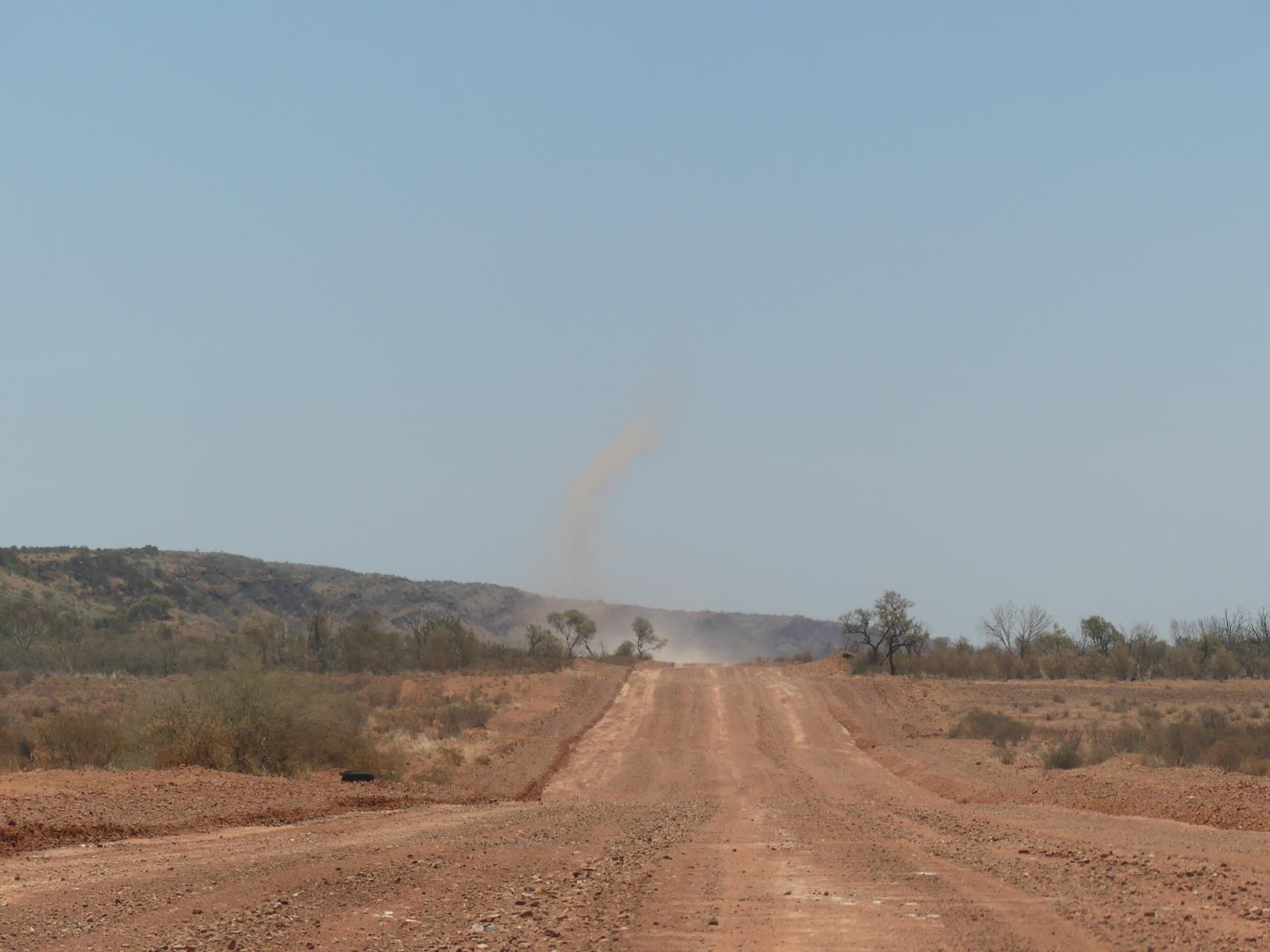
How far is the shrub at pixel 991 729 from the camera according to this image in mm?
36094

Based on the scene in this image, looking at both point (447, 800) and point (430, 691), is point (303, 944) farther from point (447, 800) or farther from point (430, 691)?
point (430, 691)

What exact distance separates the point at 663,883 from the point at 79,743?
1907cm

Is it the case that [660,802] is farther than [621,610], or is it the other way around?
[621,610]

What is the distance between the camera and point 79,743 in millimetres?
26297

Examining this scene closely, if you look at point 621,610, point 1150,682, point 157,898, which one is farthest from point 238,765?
point 621,610

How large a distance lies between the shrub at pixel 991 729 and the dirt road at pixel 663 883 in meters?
15.7

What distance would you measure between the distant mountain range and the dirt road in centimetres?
7818

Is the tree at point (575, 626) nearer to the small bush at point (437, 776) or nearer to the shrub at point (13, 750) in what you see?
the small bush at point (437, 776)

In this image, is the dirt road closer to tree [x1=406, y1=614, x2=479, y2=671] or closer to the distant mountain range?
tree [x1=406, y1=614, x2=479, y2=671]

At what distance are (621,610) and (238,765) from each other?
150168 mm

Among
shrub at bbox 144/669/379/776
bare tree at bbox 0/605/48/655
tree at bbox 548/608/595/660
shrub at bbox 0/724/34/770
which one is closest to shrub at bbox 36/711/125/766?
shrub at bbox 0/724/34/770

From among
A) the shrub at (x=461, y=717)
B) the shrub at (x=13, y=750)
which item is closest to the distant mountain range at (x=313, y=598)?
the shrub at (x=461, y=717)

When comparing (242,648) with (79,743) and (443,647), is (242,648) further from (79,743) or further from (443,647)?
(79,743)

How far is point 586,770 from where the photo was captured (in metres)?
30.5
